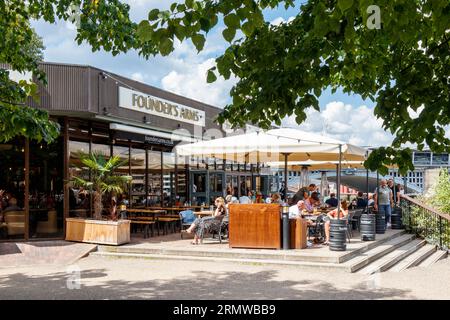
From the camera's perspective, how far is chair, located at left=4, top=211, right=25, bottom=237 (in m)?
12.1

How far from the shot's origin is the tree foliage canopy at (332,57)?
3.51 m

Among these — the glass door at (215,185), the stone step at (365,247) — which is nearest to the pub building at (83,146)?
the glass door at (215,185)

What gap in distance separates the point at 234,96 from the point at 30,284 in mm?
5113

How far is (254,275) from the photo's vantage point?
8609 mm

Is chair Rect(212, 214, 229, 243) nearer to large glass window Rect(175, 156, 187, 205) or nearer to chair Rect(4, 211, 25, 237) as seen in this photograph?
chair Rect(4, 211, 25, 237)

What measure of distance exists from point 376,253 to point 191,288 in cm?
469

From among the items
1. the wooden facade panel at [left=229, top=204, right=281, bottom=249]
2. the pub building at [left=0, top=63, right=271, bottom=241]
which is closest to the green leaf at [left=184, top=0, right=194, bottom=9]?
the wooden facade panel at [left=229, top=204, right=281, bottom=249]

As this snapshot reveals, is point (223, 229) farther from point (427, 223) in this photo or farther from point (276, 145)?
point (427, 223)

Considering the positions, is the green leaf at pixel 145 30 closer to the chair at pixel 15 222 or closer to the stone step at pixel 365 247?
the stone step at pixel 365 247

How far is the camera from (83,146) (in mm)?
13492

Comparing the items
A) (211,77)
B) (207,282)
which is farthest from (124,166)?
(211,77)

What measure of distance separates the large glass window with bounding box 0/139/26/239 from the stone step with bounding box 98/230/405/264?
8.02ft

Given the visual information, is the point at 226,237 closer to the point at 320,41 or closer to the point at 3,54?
the point at 3,54

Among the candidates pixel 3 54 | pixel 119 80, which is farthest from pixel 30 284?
pixel 119 80
